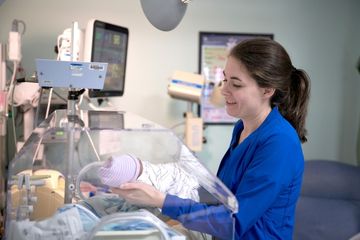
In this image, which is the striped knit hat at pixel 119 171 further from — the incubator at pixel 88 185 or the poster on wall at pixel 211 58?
the poster on wall at pixel 211 58

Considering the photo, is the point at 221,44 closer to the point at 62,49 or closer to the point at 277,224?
the point at 62,49

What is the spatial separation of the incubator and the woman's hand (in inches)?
1.4

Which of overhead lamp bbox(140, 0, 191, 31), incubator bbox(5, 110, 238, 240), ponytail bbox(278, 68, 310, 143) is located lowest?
incubator bbox(5, 110, 238, 240)

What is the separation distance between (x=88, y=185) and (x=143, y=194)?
1.26ft

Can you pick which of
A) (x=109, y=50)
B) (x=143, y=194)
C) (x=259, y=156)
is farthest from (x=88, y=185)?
(x=109, y=50)

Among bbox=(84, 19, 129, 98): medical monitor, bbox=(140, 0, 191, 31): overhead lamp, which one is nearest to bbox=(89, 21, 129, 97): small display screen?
bbox=(84, 19, 129, 98): medical monitor

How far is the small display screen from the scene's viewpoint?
2.29m

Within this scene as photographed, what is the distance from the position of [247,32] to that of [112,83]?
1.19 meters

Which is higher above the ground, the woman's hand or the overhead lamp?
the overhead lamp

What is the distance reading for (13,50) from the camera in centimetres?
232

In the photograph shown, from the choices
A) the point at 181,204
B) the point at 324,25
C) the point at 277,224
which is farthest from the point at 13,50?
the point at 324,25

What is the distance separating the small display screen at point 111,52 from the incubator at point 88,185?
697mm

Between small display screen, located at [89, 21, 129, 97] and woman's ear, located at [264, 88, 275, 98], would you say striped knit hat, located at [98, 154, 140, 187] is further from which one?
small display screen, located at [89, 21, 129, 97]

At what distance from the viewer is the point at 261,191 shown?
109cm
